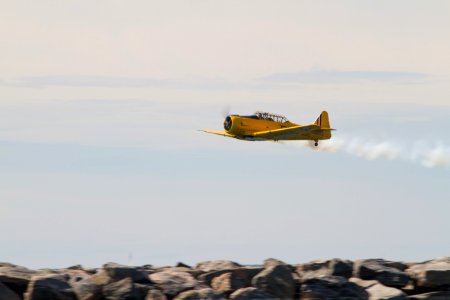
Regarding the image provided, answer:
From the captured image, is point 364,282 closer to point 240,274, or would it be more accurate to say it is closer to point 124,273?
point 240,274

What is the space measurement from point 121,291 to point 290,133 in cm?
Answer: 3927

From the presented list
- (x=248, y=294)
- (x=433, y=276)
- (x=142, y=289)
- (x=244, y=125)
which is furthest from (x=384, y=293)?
(x=244, y=125)

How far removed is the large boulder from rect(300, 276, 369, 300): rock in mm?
345

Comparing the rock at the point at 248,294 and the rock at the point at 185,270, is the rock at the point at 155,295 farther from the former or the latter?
the rock at the point at 185,270

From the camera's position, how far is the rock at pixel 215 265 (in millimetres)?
36625

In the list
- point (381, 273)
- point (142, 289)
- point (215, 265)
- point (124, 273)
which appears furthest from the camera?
point (215, 265)

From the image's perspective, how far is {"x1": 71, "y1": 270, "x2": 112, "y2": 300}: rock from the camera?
105 feet

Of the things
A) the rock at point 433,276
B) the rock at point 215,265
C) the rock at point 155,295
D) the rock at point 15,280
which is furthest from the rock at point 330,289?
the rock at point 15,280

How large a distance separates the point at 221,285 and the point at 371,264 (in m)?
7.36

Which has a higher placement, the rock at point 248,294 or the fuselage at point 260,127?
the fuselage at point 260,127

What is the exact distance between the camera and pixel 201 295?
3105 centimetres

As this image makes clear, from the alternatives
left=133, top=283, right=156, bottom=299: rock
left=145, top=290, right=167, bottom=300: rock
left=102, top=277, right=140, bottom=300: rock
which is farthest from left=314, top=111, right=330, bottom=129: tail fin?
left=102, top=277, right=140, bottom=300: rock

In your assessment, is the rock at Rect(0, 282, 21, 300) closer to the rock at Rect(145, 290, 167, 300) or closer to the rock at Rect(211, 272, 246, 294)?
the rock at Rect(145, 290, 167, 300)

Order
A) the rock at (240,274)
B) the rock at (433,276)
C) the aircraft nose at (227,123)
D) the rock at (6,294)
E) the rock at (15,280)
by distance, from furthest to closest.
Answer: the aircraft nose at (227,123), the rock at (240,274), the rock at (433,276), the rock at (15,280), the rock at (6,294)
